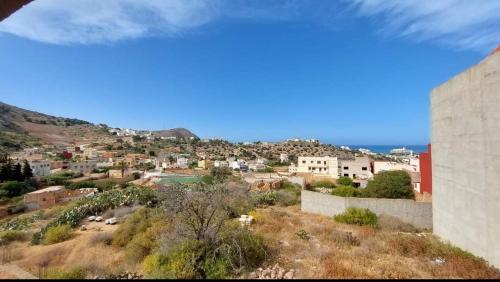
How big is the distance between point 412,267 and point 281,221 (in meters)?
6.92

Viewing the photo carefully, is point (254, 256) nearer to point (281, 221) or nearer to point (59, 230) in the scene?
point (281, 221)

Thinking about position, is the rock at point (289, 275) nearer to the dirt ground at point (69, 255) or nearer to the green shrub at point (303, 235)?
the green shrub at point (303, 235)

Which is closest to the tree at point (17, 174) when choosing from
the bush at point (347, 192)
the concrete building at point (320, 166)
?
the concrete building at point (320, 166)

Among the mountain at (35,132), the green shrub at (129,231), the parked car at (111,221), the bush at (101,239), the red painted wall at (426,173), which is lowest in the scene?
the parked car at (111,221)

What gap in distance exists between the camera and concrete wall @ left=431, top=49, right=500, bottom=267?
7445 mm

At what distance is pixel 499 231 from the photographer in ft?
23.8

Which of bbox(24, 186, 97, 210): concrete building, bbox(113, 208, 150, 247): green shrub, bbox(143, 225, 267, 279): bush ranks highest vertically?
bbox(143, 225, 267, 279): bush

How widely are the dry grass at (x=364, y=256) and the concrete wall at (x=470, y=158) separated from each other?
649 millimetres

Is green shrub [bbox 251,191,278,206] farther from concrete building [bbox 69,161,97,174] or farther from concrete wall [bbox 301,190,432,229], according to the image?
concrete building [bbox 69,161,97,174]

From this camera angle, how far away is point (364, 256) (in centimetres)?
845

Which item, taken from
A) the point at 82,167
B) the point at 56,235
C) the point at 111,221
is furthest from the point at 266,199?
the point at 82,167

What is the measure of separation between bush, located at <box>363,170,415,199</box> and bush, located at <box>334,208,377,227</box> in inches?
294

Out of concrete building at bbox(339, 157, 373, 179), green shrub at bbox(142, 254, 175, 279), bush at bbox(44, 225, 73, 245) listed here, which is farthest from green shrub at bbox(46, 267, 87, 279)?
concrete building at bbox(339, 157, 373, 179)

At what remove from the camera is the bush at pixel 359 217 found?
1404 cm
